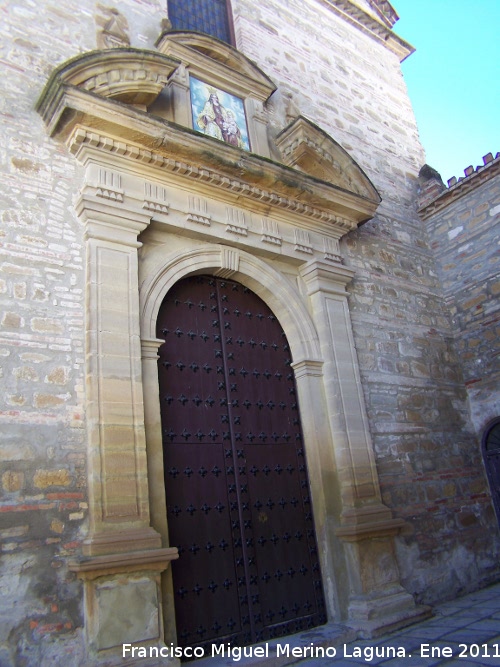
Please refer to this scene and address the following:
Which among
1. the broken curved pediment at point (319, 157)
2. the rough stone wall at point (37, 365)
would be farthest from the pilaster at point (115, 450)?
the broken curved pediment at point (319, 157)

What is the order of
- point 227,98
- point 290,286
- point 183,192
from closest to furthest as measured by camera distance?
1. point 183,192
2. point 290,286
3. point 227,98

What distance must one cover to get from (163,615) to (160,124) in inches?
151

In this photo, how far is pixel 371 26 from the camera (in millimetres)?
9188

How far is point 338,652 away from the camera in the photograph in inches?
169

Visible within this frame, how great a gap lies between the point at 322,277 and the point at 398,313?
4.37 feet

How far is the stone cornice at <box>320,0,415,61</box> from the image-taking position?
8.80m

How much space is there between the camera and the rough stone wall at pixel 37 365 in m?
3.48

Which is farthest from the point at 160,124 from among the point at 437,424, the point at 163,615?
the point at 437,424

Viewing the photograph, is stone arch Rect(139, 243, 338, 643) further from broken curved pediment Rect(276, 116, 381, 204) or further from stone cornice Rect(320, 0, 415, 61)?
stone cornice Rect(320, 0, 415, 61)

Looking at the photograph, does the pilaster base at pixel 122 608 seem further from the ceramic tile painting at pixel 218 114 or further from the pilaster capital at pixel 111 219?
the ceramic tile painting at pixel 218 114

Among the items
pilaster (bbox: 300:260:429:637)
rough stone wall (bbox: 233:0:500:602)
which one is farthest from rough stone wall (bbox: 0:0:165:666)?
rough stone wall (bbox: 233:0:500:602)

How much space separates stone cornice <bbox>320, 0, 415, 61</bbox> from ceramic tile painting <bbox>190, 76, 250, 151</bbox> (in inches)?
142

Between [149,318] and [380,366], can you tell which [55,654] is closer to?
[149,318]

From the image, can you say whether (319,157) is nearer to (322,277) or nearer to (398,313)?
(322,277)
